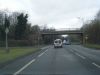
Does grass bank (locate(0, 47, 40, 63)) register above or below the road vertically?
above

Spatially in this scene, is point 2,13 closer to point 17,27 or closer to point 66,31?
point 17,27

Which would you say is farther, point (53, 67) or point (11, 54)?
point (11, 54)

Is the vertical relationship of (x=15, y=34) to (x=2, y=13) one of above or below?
below

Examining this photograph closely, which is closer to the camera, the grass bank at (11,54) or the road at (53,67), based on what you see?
the road at (53,67)

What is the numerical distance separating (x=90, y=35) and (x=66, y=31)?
99.9 feet

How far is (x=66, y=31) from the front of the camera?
143 m

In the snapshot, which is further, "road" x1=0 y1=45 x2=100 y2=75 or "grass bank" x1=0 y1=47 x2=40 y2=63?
"grass bank" x1=0 y1=47 x2=40 y2=63

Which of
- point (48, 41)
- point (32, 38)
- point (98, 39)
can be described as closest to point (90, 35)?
point (98, 39)

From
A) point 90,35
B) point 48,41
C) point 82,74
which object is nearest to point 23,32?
point 90,35

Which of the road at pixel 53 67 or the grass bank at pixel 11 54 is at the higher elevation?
the grass bank at pixel 11 54

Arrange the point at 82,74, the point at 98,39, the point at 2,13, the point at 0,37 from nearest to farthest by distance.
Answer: the point at 82,74 → the point at 0,37 → the point at 98,39 → the point at 2,13

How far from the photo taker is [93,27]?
110 metres

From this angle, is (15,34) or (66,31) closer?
(15,34)

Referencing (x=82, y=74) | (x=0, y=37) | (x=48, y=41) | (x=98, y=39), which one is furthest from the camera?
(x=48, y=41)
